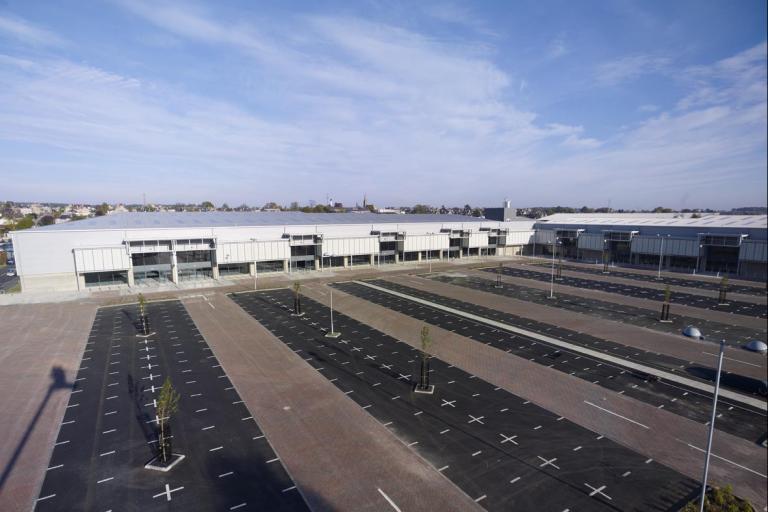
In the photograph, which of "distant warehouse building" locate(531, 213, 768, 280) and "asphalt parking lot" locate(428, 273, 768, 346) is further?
"distant warehouse building" locate(531, 213, 768, 280)

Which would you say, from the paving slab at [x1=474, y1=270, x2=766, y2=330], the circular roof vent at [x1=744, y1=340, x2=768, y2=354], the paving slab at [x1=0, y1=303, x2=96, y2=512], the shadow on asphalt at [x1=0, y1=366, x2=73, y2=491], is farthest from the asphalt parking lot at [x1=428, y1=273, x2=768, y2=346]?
the shadow on asphalt at [x1=0, y1=366, x2=73, y2=491]

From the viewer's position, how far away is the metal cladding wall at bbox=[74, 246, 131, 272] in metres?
45.8

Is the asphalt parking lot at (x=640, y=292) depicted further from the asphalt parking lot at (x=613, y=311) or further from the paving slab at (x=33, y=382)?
the paving slab at (x=33, y=382)

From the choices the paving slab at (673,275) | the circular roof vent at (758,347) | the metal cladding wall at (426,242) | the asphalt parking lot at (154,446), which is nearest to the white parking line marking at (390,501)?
the asphalt parking lot at (154,446)

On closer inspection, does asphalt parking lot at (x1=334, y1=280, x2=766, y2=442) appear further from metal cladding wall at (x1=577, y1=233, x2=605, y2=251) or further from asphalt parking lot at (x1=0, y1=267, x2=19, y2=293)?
asphalt parking lot at (x1=0, y1=267, x2=19, y2=293)

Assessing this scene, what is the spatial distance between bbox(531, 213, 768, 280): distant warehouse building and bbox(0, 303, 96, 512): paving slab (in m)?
52.4

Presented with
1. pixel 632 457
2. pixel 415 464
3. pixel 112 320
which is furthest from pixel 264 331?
pixel 632 457

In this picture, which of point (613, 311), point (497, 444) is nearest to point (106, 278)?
point (497, 444)

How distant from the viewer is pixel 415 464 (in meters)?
16.0

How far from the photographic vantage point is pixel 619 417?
64.0 ft

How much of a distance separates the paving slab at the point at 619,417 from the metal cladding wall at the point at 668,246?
142ft

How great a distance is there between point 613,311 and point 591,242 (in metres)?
36.9

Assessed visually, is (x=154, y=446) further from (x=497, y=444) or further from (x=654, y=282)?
(x=654, y=282)

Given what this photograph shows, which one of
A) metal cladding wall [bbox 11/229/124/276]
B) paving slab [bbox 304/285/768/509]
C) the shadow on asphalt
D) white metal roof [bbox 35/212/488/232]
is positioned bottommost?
paving slab [bbox 304/285/768/509]
